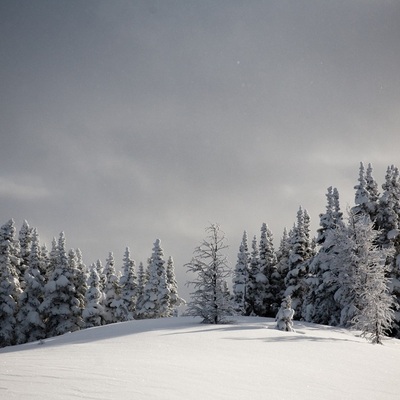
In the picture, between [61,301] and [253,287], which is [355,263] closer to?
[253,287]

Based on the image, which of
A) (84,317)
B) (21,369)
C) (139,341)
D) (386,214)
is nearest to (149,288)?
(84,317)

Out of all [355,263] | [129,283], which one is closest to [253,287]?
[129,283]

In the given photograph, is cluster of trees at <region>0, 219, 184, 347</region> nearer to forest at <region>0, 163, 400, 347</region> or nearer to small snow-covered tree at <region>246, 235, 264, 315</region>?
forest at <region>0, 163, 400, 347</region>

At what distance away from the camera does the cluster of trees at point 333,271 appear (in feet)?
79.9

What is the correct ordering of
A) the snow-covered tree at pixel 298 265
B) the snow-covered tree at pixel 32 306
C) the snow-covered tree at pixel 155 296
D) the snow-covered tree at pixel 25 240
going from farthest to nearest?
the snow-covered tree at pixel 155 296 < the snow-covered tree at pixel 25 240 < the snow-covered tree at pixel 298 265 < the snow-covered tree at pixel 32 306

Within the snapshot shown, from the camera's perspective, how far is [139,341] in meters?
14.0

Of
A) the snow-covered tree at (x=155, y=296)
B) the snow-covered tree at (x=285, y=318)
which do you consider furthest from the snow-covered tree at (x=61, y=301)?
the snow-covered tree at (x=285, y=318)

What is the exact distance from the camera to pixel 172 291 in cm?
5509

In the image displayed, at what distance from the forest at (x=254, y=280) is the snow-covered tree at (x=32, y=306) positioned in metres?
0.10

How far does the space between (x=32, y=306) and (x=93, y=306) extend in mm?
6240

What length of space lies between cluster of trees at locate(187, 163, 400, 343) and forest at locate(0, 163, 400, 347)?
9 cm

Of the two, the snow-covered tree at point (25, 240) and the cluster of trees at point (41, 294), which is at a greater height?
the snow-covered tree at point (25, 240)

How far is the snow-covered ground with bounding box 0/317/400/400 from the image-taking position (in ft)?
20.3

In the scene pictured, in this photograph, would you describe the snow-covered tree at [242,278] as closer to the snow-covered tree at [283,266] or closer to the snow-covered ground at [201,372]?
the snow-covered tree at [283,266]
